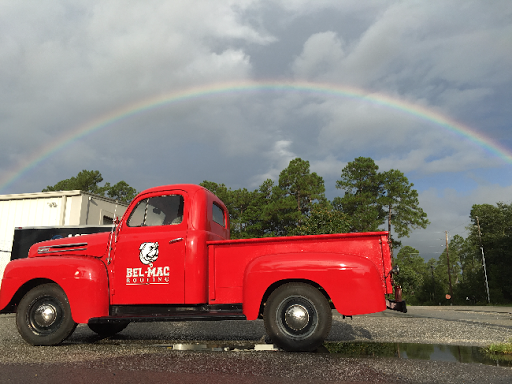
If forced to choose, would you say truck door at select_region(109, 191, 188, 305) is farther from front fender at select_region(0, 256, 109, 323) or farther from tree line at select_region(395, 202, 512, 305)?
tree line at select_region(395, 202, 512, 305)

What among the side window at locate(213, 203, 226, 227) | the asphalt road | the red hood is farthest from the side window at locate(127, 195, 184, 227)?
the asphalt road

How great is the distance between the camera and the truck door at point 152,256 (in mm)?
5363

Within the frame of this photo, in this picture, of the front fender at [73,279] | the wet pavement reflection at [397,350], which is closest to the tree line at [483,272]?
the wet pavement reflection at [397,350]

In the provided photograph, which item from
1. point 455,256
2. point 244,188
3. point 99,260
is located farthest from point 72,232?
point 455,256

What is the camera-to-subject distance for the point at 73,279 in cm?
553

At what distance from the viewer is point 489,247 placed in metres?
49.7

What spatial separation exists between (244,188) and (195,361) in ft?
145

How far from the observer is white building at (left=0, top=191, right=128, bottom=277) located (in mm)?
14102

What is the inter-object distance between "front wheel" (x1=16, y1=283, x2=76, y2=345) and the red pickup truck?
15mm

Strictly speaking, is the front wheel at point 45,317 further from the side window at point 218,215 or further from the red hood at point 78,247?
the side window at point 218,215

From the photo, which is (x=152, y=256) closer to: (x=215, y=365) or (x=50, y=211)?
(x=215, y=365)

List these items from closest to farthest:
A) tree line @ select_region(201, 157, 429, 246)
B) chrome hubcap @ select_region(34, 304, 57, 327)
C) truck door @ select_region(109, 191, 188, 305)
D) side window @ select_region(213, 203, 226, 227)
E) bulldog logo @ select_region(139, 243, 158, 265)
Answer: truck door @ select_region(109, 191, 188, 305) < bulldog logo @ select_region(139, 243, 158, 265) < chrome hubcap @ select_region(34, 304, 57, 327) < side window @ select_region(213, 203, 226, 227) < tree line @ select_region(201, 157, 429, 246)

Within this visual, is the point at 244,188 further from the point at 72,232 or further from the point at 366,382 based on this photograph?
the point at 366,382

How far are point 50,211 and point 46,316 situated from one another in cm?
1024
